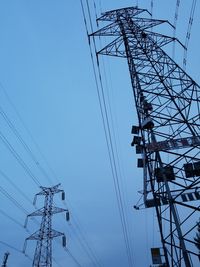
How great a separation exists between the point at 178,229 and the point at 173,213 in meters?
0.40

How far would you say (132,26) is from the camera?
11875 mm

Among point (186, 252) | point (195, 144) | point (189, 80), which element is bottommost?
point (186, 252)

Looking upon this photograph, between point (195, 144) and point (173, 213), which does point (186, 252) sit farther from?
point (195, 144)

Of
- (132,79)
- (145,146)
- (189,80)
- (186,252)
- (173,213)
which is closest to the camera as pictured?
(186,252)

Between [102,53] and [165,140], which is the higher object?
[102,53]

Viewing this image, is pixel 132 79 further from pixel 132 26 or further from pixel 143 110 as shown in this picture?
pixel 132 26

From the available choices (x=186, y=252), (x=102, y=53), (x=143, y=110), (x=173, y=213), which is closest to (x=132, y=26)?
(x=102, y=53)

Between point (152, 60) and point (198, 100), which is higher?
point (152, 60)

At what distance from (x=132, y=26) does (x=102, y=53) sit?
98.3 inches

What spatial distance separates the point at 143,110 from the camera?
901 cm

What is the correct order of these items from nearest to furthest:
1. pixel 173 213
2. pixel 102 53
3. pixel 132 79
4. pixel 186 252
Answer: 1. pixel 186 252
2. pixel 173 213
3. pixel 132 79
4. pixel 102 53

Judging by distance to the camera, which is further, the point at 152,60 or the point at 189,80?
the point at 152,60

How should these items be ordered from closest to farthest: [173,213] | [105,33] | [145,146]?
[173,213] < [145,146] < [105,33]

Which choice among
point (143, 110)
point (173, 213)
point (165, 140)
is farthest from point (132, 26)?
point (173, 213)
